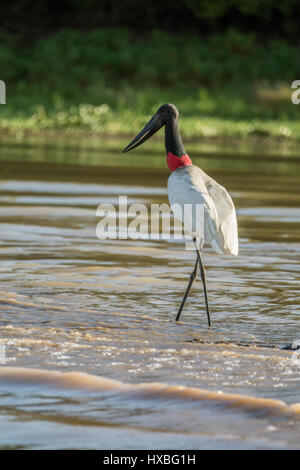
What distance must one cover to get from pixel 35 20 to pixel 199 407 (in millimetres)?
31948

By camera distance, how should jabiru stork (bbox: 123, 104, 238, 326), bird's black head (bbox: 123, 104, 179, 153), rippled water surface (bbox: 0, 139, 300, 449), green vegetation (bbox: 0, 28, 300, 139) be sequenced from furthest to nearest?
green vegetation (bbox: 0, 28, 300, 139) < bird's black head (bbox: 123, 104, 179, 153) < jabiru stork (bbox: 123, 104, 238, 326) < rippled water surface (bbox: 0, 139, 300, 449)

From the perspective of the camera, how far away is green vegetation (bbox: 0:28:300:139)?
22828 mm

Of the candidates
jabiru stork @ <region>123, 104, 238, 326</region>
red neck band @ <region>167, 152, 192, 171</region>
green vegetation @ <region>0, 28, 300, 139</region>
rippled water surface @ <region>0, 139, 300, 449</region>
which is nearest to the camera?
rippled water surface @ <region>0, 139, 300, 449</region>

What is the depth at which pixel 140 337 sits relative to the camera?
591 cm

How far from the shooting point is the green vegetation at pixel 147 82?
22.8 meters

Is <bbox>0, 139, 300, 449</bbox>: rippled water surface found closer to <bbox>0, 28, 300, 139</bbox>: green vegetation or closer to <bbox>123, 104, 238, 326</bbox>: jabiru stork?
<bbox>123, 104, 238, 326</bbox>: jabiru stork

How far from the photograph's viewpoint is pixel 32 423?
172 inches

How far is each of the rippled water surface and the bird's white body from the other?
0.50 meters

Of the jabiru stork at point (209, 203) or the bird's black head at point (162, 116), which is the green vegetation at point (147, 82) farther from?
the jabiru stork at point (209, 203)

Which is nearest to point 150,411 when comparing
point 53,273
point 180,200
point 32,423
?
point 32,423

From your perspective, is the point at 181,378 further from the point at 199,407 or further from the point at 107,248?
the point at 107,248

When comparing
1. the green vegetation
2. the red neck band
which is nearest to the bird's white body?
the red neck band

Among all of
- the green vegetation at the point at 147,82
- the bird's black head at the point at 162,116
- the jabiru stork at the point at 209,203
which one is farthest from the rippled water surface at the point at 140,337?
the green vegetation at the point at 147,82

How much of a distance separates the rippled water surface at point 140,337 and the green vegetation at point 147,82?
1142 centimetres
